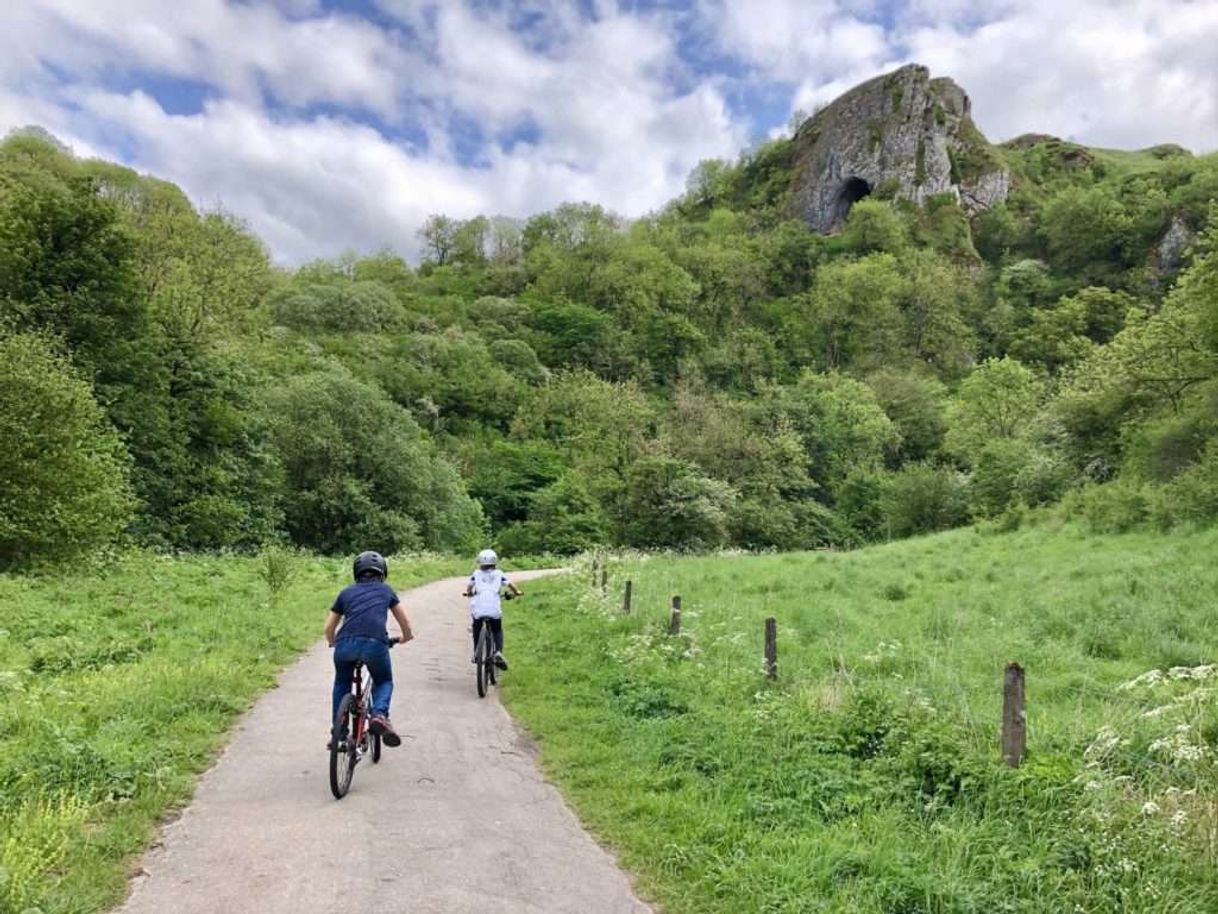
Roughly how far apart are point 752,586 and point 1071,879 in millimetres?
15284

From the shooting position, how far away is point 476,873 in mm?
5223

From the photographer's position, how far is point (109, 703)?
823 cm

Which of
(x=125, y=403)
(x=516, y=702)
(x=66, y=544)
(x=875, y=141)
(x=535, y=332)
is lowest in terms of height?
(x=516, y=702)

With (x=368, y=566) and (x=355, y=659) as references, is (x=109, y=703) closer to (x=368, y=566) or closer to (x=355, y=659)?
(x=355, y=659)

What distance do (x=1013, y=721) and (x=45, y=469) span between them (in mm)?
21573

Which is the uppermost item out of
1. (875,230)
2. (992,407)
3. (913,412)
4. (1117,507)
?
(875,230)

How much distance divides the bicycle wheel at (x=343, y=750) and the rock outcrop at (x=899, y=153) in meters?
125

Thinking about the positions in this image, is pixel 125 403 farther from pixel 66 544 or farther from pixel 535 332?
pixel 535 332

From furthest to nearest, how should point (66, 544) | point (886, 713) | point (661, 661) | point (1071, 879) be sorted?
point (66, 544) < point (661, 661) < point (886, 713) < point (1071, 879)

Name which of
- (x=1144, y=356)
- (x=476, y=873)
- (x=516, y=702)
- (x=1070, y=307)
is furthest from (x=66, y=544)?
(x=1070, y=307)

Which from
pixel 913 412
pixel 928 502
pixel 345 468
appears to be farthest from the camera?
pixel 913 412

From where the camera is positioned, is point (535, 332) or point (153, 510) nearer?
point (153, 510)

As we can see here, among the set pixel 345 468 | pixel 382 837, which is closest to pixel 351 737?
pixel 382 837

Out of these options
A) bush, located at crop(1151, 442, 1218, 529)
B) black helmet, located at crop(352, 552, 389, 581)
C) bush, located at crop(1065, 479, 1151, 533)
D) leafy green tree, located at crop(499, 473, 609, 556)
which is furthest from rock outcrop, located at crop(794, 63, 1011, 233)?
black helmet, located at crop(352, 552, 389, 581)
